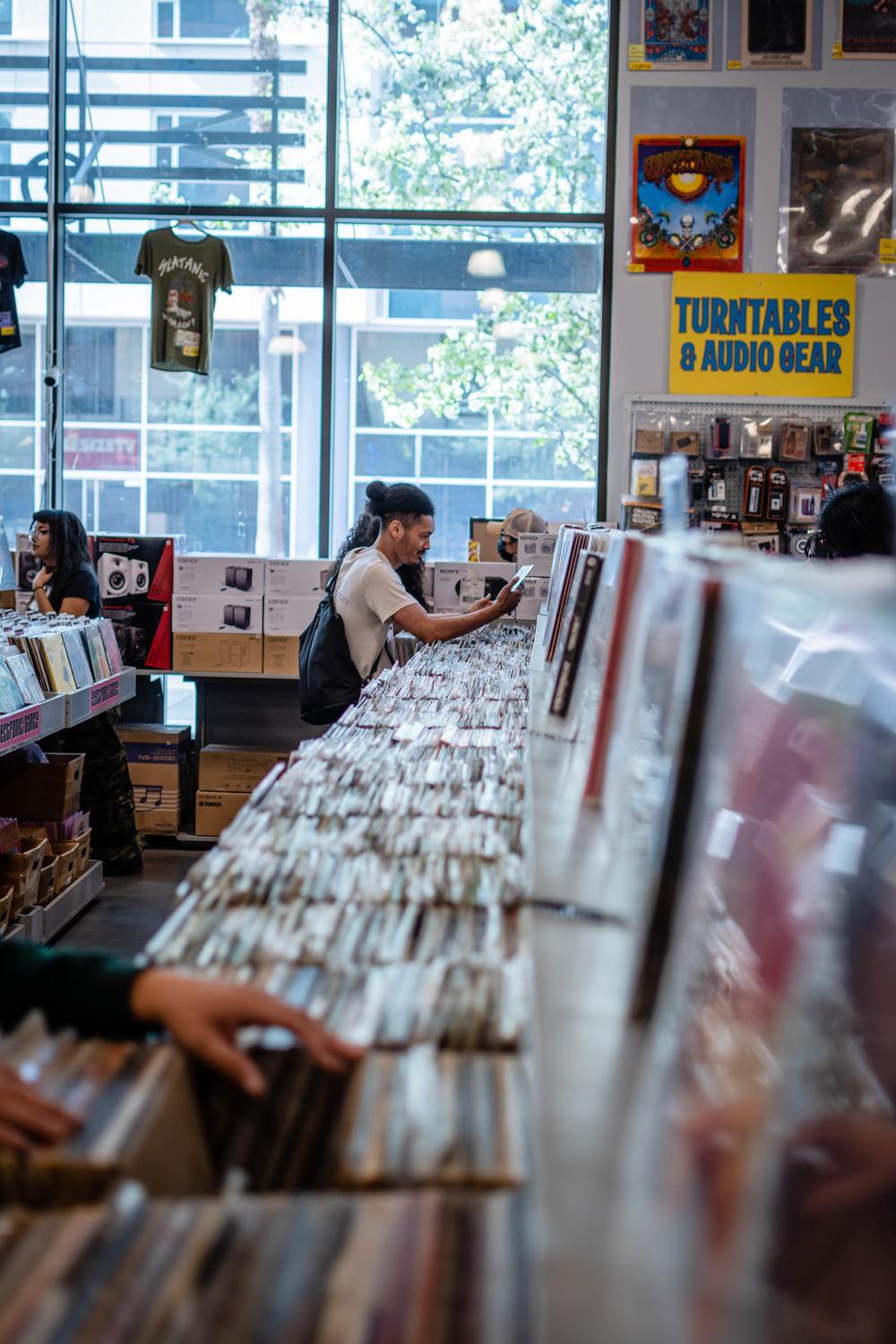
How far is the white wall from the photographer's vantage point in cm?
612

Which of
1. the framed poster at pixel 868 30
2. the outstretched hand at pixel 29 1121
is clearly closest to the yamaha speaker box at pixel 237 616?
the framed poster at pixel 868 30

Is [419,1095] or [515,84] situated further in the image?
[515,84]

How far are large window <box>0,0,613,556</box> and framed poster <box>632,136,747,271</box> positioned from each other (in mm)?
238

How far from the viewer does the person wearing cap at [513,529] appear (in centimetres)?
580

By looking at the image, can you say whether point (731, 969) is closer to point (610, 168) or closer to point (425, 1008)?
point (425, 1008)

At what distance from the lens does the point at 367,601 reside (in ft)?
12.9

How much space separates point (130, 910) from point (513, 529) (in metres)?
2.44

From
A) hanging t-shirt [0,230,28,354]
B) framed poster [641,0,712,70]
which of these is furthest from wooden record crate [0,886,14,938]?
framed poster [641,0,712,70]

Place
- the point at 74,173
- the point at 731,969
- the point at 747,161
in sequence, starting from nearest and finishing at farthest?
the point at 731,969 → the point at 747,161 → the point at 74,173

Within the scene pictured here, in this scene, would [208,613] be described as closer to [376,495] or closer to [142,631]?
[142,631]

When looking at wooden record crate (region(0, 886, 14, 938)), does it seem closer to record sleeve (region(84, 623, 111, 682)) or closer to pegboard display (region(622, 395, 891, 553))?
record sleeve (region(84, 623, 111, 682))

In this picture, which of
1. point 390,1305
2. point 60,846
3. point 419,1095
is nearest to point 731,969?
point 419,1095

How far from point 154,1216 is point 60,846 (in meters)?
3.97

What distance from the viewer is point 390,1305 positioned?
2.20 feet
